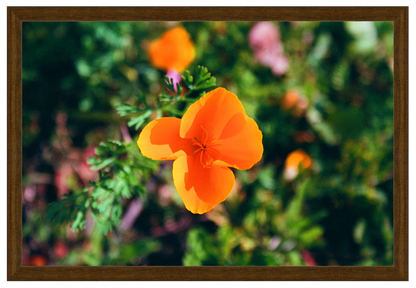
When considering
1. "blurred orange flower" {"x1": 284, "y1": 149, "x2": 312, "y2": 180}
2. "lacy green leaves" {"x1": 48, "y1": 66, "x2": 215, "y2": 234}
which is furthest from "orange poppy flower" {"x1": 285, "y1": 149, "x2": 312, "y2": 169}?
"lacy green leaves" {"x1": 48, "y1": 66, "x2": 215, "y2": 234}

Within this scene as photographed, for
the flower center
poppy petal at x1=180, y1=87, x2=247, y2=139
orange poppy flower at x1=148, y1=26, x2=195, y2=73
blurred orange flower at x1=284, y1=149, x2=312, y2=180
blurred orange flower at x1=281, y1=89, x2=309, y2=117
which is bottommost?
blurred orange flower at x1=284, y1=149, x2=312, y2=180

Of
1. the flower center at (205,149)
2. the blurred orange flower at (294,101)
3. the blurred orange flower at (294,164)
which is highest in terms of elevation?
the blurred orange flower at (294,101)

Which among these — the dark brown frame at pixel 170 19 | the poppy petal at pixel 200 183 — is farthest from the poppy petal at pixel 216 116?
the dark brown frame at pixel 170 19

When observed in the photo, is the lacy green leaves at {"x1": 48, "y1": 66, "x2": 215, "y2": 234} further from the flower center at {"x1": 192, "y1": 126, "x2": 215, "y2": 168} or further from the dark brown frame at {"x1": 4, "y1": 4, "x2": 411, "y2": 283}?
the dark brown frame at {"x1": 4, "y1": 4, "x2": 411, "y2": 283}

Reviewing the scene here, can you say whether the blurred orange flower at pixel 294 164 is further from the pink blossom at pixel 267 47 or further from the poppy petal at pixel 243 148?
the poppy petal at pixel 243 148

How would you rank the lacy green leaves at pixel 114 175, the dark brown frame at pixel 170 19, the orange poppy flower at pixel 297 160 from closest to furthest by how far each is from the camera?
the lacy green leaves at pixel 114 175 < the dark brown frame at pixel 170 19 < the orange poppy flower at pixel 297 160
